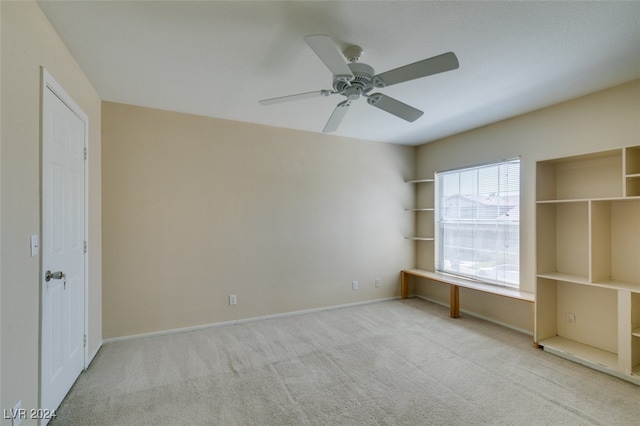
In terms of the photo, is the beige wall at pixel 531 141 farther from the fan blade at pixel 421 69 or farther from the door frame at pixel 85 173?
the door frame at pixel 85 173

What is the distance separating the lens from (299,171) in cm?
405

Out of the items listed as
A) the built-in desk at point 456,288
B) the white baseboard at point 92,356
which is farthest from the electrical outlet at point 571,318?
the white baseboard at point 92,356

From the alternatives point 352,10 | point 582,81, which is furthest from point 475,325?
point 352,10

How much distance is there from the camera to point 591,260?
102 inches

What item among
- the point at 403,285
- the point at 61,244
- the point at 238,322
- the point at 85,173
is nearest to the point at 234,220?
→ the point at 238,322

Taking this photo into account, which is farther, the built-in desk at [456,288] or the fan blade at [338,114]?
the built-in desk at [456,288]

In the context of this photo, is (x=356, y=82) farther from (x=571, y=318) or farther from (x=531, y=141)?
(x=571, y=318)

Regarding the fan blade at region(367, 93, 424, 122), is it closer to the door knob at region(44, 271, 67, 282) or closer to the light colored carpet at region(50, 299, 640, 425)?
the light colored carpet at region(50, 299, 640, 425)

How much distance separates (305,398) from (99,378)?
1.77m

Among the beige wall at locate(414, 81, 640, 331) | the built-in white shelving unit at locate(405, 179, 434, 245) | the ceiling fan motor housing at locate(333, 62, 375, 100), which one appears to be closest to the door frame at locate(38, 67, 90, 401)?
the ceiling fan motor housing at locate(333, 62, 375, 100)

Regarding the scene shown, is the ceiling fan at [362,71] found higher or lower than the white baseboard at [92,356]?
higher

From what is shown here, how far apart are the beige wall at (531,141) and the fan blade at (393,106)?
72.7 inches
